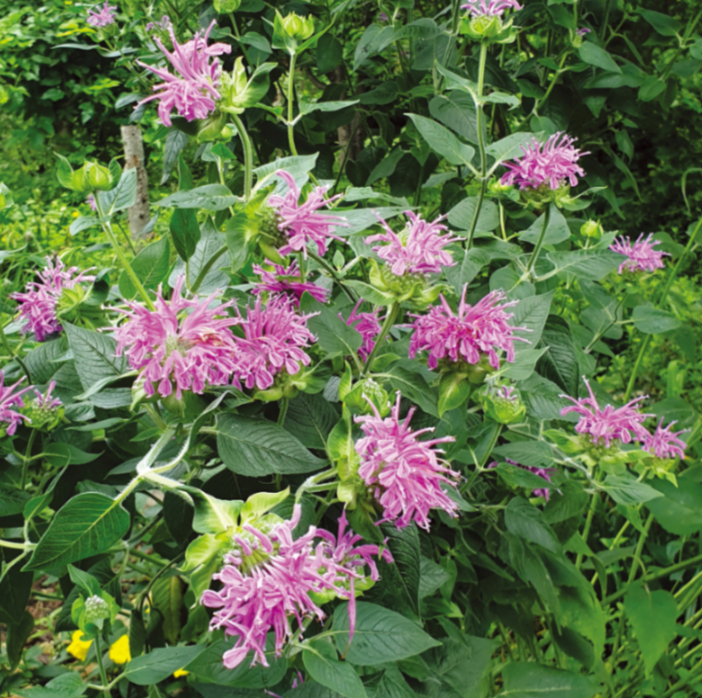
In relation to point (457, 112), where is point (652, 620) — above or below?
below

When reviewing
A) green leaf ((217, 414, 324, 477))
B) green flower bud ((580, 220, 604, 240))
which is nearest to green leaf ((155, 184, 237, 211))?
green leaf ((217, 414, 324, 477))

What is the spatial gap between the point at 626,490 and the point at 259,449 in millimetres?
397

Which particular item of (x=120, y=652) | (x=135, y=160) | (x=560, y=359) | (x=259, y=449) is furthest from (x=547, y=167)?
(x=135, y=160)

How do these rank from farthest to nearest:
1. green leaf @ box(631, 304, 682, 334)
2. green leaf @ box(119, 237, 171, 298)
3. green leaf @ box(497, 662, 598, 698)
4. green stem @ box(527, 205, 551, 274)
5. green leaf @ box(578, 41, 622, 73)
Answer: green leaf @ box(578, 41, 622, 73), green leaf @ box(631, 304, 682, 334), green leaf @ box(497, 662, 598, 698), green stem @ box(527, 205, 551, 274), green leaf @ box(119, 237, 171, 298)

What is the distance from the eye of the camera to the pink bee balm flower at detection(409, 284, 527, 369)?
0.48m

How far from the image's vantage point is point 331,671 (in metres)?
0.39

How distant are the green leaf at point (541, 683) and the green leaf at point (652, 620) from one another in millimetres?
116

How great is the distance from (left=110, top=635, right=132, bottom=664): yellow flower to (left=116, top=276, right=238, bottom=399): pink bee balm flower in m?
0.60

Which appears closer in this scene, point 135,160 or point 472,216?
point 472,216

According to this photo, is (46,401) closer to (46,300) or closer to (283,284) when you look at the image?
(46,300)

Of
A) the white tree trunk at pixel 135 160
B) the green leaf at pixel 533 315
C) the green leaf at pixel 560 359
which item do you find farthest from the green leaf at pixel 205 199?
the white tree trunk at pixel 135 160

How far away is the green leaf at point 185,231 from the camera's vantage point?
0.50 metres

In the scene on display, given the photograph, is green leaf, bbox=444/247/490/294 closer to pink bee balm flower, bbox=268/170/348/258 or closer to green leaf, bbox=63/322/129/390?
pink bee balm flower, bbox=268/170/348/258

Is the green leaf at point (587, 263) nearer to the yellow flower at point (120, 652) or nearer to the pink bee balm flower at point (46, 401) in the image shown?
the pink bee balm flower at point (46, 401)
